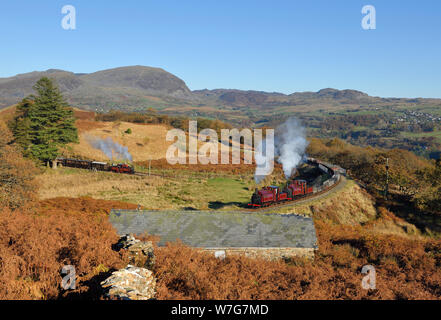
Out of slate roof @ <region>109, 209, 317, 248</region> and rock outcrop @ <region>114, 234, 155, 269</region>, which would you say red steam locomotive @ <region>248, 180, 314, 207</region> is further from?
rock outcrop @ <region>114, 234, 155, 269</region>

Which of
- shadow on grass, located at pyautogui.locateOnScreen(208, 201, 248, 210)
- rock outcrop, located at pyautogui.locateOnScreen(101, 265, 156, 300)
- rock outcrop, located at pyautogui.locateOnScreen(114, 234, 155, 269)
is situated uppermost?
rock outcrop, located at pyautogui.locateOnScreen(101, 265, 156, 300)

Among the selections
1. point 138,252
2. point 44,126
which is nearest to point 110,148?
point 44,126

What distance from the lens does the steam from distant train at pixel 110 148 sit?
65375 millimetres

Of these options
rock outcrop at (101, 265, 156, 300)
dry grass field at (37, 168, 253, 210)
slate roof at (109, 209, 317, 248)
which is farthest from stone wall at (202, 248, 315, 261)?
dry grass field at (37, 168, 253, 210)

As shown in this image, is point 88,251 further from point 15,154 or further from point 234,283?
point 15,154

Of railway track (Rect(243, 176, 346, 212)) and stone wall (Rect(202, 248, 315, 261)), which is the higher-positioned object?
stone wall (Rect(202, 248, 315, 261))

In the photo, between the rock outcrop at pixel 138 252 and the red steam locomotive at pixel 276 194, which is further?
the red steam locomotive at pixel 276 194

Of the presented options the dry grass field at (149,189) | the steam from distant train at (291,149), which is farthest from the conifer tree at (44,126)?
the steam from distant train at (291,149)

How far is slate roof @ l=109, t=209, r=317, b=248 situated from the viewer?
15914 millimetres

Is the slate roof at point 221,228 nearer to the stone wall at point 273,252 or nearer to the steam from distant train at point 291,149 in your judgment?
the stone wall at point 273,252

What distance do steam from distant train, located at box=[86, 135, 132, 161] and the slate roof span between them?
50294 millimetres

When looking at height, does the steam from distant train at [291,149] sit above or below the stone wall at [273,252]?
above

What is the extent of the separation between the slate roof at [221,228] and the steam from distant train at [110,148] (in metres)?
50.3

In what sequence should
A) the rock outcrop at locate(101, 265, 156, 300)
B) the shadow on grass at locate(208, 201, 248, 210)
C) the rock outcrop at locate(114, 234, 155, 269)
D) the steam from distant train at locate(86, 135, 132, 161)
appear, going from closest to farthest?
the rock outcrop at locate(101, 265, 156, 300), the rock outcrop at locate(114, 234, 155, 269), the shadow on grass at locate(208, 201, 248, 210), the steam from distant train at locate(86, 135, 132, 161)
